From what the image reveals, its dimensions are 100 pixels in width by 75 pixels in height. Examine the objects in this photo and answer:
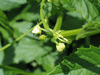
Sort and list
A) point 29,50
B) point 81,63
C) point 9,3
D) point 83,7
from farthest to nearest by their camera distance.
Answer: point 29,50 < point 9,3 < point 83,7 < point 81,63

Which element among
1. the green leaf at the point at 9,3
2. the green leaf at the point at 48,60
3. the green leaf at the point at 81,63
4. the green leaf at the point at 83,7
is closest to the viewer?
the green leaf at the point at 81,63

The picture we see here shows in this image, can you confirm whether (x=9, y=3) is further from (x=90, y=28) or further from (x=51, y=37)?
(x=90, y=28)

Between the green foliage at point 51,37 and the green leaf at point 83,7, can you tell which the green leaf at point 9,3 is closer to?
the green foliage at point 51,37

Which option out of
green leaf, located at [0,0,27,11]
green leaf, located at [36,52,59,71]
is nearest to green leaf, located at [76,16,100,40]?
green leaf, located at [36,52,59,71]

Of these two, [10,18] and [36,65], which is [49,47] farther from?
[10,18]

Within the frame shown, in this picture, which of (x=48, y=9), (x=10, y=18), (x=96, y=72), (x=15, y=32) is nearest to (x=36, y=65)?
(x=15, y=32)

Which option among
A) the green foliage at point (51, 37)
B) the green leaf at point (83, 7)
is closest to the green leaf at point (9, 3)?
the green foliage at point (51, 37)

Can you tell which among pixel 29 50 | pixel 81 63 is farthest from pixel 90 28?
pixel 29 50
